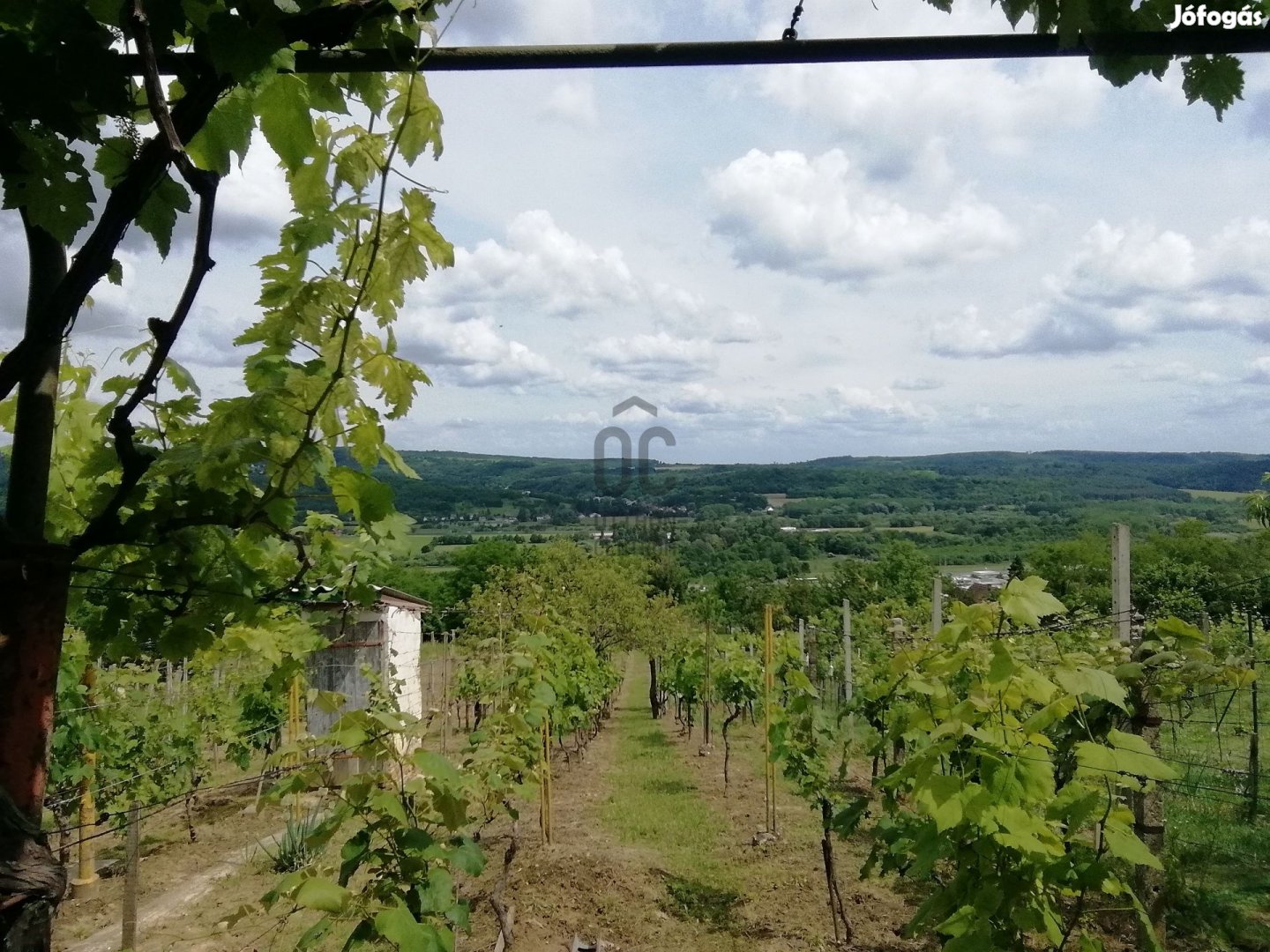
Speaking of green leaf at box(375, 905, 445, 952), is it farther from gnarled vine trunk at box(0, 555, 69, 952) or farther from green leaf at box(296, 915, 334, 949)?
gnarled vine trunk at box(0, 555, 69, 952)

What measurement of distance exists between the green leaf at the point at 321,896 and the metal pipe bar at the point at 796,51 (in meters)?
1.87

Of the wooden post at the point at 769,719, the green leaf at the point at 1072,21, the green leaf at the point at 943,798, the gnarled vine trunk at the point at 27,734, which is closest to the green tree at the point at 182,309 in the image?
the gnarled vine trunk at the point at 27,734

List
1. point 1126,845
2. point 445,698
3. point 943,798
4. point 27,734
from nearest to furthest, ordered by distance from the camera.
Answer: point 27,734 < point 1126,845 < point 943,798 < point 445,698

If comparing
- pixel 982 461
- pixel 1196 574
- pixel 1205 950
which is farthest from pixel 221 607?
pixel 982 461

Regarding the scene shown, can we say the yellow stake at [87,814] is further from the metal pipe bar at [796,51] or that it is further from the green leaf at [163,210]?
the metal pipe bar at [796,51]

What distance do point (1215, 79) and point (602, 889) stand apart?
7.05 metres

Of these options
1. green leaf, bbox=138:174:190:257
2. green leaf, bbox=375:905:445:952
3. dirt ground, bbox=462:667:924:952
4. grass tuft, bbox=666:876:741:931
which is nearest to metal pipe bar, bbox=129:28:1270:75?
green leaf, bbox=138:174:190:257

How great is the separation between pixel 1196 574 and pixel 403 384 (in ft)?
195

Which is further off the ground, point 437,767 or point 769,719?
point 437,767

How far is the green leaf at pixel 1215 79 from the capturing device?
4.00 ft

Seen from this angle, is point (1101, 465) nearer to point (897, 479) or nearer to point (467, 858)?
point (897, 479)

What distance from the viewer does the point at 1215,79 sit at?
123 cm

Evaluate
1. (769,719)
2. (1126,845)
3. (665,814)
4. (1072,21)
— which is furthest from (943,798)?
(665,814)

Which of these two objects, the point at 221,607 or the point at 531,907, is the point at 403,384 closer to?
the point at 221,607
